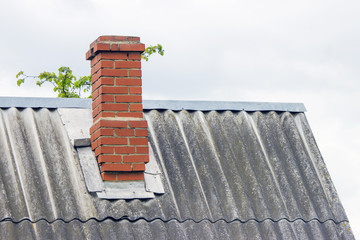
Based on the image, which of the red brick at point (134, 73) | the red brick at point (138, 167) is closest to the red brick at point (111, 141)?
the red brick at point (138, 167)

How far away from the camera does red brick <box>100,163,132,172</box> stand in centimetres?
786

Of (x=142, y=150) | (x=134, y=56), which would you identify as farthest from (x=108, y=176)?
(x=134, y=56)

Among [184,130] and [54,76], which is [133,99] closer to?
[184,130]

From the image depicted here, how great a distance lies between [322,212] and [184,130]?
183 centimetres

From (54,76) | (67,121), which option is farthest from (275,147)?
(54,76)

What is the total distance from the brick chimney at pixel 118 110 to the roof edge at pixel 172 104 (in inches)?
17.9

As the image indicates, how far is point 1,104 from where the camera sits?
27.8ft

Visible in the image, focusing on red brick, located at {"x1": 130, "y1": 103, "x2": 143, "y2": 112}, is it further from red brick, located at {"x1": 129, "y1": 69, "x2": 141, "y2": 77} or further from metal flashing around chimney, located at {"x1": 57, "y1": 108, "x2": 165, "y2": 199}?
metal flashing around chimney, located at {"x1": 57, "y1": 108, "x2": 165, "y2": 199}

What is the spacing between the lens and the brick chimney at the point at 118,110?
26.0ft

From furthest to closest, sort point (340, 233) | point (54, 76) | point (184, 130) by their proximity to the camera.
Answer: point (54, 76) < point (184, 130) < point (340, 233)

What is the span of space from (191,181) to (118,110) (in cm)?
110

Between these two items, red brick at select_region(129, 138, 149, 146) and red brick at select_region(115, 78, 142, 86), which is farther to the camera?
red brick at select_region(115, 78, 142, 86)

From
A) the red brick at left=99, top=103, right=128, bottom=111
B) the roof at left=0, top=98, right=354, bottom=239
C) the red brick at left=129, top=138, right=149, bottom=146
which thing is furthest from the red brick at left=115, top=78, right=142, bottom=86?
the roof at left=0, top=98, right=354, bottom=239

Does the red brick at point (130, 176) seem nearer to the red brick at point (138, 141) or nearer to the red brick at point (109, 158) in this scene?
the red brick at point (109, 158)
